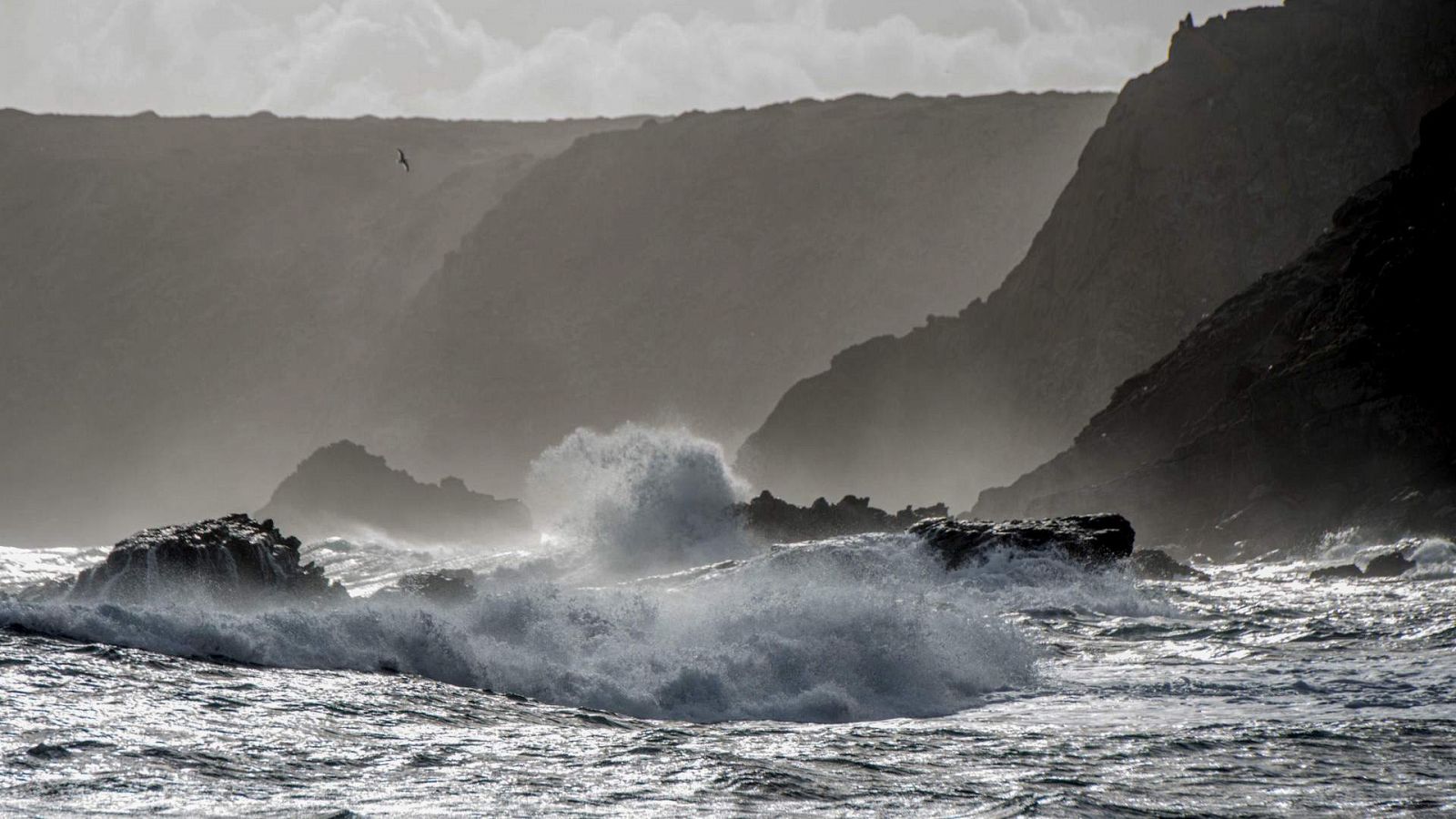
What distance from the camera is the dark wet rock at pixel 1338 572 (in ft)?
71.9

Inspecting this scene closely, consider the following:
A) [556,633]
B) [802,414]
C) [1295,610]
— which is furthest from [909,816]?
[802,414]

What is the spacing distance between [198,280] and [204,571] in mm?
85448

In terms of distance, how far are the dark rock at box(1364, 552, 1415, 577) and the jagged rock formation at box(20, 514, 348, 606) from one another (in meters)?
16.1

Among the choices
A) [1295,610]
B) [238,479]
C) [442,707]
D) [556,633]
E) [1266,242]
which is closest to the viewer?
[442,707]

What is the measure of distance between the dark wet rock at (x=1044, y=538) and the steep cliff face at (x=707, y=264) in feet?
169

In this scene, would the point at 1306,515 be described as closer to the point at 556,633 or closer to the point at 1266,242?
the point at 1266,242

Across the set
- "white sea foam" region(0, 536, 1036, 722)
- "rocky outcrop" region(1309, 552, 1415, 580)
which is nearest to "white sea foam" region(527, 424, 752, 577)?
"rocky outcrop" region(1309, 552, 1415, 580)

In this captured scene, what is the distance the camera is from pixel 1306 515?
91.0 ft

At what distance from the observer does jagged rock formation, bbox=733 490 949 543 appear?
97.7 ft

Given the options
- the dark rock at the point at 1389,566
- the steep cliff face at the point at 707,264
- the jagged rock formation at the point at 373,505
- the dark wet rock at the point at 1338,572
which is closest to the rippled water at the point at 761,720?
the dark rock at the point at 1389,566

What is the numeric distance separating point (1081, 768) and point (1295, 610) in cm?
939

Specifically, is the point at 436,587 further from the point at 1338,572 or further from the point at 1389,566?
the point at 1389,566

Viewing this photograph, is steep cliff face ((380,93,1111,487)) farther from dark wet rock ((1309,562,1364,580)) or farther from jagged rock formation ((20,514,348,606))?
jagged rock formation ((20,514,348,606))

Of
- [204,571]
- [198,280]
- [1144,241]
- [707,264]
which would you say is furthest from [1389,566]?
[198,280]
